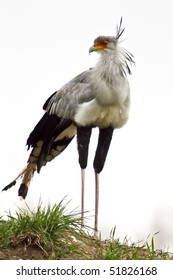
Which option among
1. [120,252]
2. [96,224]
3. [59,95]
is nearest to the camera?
[120,252]

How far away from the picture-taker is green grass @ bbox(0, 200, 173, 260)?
7.33 metres

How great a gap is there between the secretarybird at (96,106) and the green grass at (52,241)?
1079mm

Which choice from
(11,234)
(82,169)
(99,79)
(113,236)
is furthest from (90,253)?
(99,79)

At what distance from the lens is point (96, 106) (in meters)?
9.12

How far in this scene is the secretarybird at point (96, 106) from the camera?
30.0ft

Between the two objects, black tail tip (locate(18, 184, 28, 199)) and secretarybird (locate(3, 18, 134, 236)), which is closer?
secretarybird (locate(3, 18, 134, 236))

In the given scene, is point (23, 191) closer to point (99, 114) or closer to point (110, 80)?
point (99, 114)

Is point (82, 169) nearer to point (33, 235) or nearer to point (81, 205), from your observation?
point (81, 205)

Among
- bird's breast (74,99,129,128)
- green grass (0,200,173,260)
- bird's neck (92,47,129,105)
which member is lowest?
green grass (0,200,173,260)

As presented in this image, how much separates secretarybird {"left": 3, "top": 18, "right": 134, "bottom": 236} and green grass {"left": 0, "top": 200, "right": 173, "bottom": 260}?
108cm

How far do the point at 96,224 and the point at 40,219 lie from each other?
5.34 ft

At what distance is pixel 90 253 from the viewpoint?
25.5ft

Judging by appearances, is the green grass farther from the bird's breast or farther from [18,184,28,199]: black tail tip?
[18,184,28,199]: black tail tip

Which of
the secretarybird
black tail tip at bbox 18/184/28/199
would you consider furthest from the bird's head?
black tail tip at bbox 18/184/28/199
